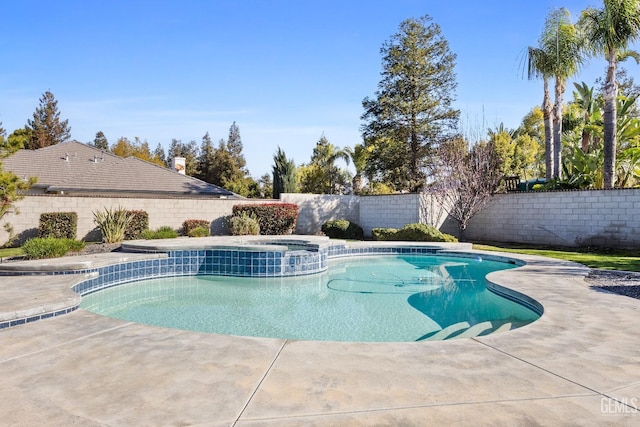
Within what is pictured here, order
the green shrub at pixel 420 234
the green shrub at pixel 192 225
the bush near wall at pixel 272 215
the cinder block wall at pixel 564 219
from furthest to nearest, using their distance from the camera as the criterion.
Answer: the bush near wall at pixel 272 215 < the green shrub at pixel 192 225 < the green shrub at pixel 420 234 < the cinder block wall at pixel 564 219

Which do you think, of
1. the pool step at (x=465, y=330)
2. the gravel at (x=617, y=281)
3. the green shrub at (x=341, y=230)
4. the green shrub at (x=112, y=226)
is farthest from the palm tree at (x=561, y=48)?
the green shrub at (x=112, y=226)

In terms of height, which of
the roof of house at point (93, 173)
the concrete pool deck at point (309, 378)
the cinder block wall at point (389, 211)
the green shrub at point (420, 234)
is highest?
the roof of house at point (93, 173)

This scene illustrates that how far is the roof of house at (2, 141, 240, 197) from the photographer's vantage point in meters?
18.2

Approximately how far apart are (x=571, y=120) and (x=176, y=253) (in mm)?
25549

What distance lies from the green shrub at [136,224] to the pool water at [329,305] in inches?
249

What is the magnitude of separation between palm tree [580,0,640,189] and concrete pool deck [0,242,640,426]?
1239 centimetres

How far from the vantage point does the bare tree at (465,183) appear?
15828 mm

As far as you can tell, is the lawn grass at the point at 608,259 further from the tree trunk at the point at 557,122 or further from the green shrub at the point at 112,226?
the green shrub at the point at 112,226

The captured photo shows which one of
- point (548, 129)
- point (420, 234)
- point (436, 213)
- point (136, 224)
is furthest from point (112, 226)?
point (548, 129)

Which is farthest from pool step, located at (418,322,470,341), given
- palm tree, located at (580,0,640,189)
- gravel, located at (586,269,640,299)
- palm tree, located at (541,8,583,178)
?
palm tree, located at (541,8,583,178)

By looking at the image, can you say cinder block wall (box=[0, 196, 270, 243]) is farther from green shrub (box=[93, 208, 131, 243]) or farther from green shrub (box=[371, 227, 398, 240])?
green shrub (box=[371, 227, 398, 240])

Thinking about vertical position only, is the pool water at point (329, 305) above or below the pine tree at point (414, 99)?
below

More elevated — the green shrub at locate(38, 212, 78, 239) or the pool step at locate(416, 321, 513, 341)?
the green shrub at locate(38, 212, 78, 239)

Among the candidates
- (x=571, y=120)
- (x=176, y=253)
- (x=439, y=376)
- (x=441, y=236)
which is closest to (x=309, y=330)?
(x=439, y=376)
